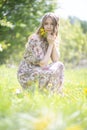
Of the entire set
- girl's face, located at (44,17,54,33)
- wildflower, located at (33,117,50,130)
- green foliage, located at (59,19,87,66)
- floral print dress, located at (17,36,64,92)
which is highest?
green foliage, located at (59,19,87,66)

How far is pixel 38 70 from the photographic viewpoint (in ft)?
20.6

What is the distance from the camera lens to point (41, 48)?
21.3 ft

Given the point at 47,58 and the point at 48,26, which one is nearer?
the point at 47,58

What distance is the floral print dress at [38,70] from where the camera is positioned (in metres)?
→ 6.18

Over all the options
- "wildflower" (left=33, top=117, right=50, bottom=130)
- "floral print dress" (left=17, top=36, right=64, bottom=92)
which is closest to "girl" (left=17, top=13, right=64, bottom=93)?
Result: "floral print dress" (left=17, top=36, right=64, bottom=92)

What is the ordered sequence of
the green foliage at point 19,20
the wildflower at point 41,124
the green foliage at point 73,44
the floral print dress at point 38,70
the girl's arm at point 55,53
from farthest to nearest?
1. the green foliage at point 73,44
2. the green foliage at point 19,20
3. the girl's arm at point 55,53
4. the floral print dress at point 38,70
5. the wildflower at point 41,124

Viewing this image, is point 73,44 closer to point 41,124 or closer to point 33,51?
point 33,51

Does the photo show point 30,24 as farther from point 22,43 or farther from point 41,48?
point 41,48

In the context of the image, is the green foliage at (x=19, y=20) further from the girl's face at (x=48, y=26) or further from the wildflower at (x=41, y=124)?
the wildflower at (x=41, y=124)

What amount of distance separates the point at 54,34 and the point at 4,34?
45.0ft

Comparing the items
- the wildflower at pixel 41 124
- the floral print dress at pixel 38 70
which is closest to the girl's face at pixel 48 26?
the floral print dress at pixel 38 70

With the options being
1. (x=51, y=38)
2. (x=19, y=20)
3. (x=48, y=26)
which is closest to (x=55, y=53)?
(x=51, y=38)

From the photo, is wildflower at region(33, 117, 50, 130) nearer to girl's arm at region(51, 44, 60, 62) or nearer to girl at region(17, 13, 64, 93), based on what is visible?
girl at region(17, 13, 64, 93)

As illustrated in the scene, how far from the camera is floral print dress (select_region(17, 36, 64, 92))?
618cm
